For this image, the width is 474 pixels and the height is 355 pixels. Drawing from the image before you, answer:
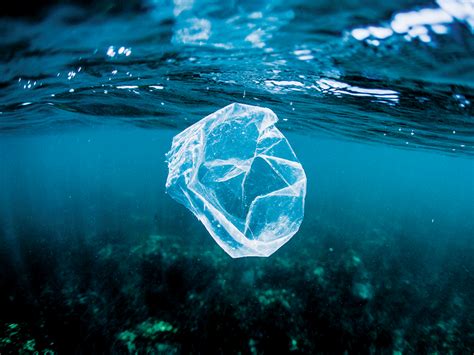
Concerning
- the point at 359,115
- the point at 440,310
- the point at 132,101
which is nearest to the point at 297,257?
the point at 440,310

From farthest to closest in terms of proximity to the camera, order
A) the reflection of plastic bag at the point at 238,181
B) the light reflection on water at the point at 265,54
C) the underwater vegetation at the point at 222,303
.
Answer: the underwater vegetation at the point at 222,303, the reflection of plastic bag at the point at 238,181, the light reflection on water at the point at 265,54

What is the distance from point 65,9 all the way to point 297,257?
11518 mm

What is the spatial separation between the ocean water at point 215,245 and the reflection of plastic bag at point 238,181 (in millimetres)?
1503

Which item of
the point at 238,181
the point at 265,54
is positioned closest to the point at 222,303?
the point at 238,181

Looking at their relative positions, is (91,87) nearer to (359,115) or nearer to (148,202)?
(359,115)

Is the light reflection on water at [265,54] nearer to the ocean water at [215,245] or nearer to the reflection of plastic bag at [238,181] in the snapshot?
the ocean water at [215,245]

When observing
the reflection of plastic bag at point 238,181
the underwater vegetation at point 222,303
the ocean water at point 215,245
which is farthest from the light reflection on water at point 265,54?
the underwater vegetation at point 222,303

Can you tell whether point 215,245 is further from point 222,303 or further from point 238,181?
point 238,181

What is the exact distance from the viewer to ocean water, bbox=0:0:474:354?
379 cm

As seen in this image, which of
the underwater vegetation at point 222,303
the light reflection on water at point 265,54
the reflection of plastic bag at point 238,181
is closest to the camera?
the light reflection on water at point 265,54

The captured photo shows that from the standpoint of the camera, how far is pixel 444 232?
66.8ft

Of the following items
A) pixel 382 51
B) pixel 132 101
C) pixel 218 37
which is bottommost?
pixel 132 101

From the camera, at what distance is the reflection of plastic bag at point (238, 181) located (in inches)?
173

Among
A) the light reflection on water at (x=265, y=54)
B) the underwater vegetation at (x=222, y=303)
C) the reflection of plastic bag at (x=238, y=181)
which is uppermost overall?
the light reflection on water at (x=265, y=54)
